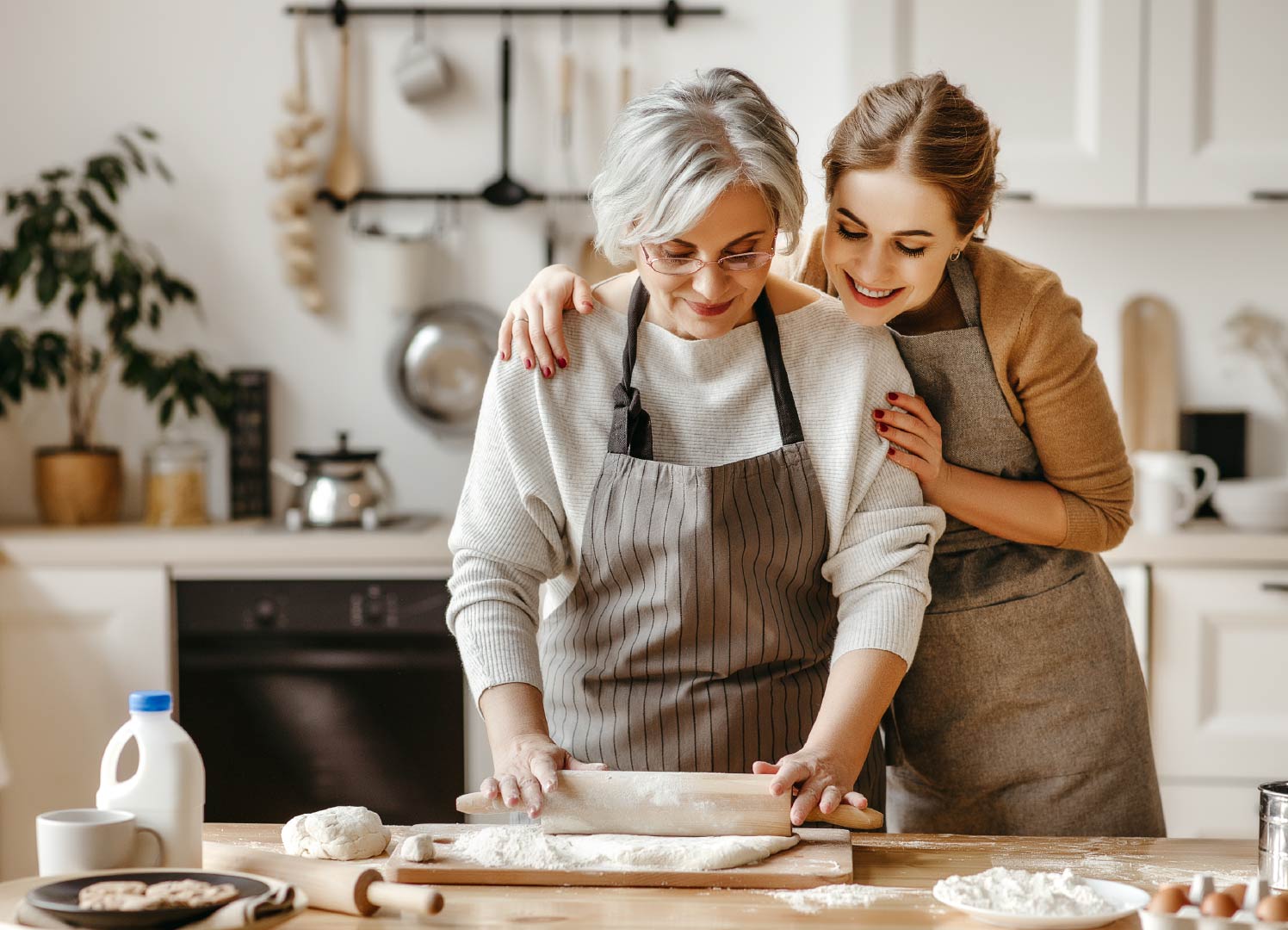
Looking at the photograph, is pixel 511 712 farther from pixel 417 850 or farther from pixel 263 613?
pixel 263 613

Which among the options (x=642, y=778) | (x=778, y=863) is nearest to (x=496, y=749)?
(x=642, y=778)

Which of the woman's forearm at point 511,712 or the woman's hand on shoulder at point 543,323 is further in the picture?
the woman's hand on shoulder at point 543,323

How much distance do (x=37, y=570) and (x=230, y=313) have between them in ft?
2.47

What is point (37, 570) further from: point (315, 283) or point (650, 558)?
point (650, 558)

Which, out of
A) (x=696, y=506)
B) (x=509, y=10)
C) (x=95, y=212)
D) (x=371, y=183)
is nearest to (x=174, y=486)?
(x=95, y=212)

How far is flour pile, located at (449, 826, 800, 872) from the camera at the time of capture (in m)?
1.14

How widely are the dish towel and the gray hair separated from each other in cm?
67

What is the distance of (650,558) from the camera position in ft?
4.58

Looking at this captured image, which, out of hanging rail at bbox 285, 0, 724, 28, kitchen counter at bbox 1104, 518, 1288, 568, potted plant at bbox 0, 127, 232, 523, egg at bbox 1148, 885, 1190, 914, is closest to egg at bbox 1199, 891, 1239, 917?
egg at bbox 1148, 885, 1190, 914

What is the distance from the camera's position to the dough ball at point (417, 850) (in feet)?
3.78

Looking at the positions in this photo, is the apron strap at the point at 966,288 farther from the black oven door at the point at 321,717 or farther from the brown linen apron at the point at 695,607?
the black oven door at the point at 321,717

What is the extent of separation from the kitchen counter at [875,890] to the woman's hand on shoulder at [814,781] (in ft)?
0.20

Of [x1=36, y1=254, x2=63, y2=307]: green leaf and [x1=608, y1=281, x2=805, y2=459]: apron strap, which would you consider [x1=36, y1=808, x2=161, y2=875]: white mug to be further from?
[x1=36, y1=254, x2=63, y2=307]: green leaf

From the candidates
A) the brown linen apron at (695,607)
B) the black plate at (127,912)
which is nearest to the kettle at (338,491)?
the brown linen apron at (695,607)
